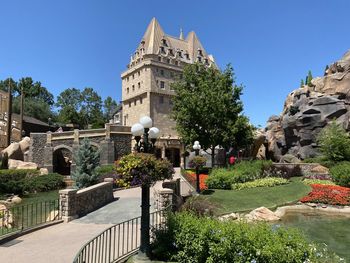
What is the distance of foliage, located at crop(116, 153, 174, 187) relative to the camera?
8.45m

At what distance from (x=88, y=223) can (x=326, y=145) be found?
2637 centimetres

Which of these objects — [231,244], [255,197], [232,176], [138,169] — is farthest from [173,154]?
[231,244]

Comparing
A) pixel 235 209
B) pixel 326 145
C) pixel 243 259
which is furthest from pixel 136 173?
pixel 326 145

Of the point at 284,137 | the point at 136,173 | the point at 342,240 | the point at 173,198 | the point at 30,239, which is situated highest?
the point at 284,137

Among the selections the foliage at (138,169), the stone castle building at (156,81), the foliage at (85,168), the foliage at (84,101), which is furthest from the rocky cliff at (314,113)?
the foliage at (84,101)

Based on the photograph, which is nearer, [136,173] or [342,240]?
[136,173]

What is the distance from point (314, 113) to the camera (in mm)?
39156

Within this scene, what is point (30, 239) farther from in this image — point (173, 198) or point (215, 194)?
point (215, 194)

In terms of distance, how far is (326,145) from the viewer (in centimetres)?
3166

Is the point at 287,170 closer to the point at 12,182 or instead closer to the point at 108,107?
the point at 12,182

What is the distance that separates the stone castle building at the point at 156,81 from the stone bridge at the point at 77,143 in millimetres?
8558

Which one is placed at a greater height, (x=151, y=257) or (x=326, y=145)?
(x=326, y=145)

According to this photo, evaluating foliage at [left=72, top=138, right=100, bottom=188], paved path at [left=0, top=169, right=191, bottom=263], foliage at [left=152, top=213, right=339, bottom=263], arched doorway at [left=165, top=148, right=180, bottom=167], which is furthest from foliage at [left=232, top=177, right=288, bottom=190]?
arched doorway at [left=165, top=148, right=180, bottom=167]

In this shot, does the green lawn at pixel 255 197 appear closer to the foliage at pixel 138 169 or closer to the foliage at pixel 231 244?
the foliage at pixel 231 244
